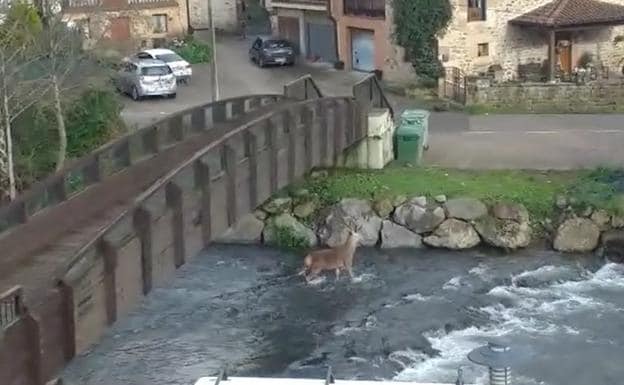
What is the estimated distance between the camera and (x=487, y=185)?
31.0m

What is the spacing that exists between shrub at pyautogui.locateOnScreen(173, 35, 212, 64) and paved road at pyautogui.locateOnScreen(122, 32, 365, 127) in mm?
558

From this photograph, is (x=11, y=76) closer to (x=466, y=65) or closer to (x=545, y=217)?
(x=545, y=217)

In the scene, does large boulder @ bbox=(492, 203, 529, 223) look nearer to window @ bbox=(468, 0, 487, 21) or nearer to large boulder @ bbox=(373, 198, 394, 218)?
large boulder @ bbox=(373, 198, 394, 218)

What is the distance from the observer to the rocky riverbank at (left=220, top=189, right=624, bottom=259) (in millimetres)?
29391

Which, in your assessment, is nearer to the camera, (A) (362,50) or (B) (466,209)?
(B) (466,209)

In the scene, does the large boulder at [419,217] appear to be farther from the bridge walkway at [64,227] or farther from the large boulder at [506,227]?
the bridge walkway at [64,227]

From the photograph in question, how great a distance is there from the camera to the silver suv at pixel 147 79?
143ft

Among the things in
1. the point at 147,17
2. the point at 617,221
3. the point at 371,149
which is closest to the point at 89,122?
the point at 371,149

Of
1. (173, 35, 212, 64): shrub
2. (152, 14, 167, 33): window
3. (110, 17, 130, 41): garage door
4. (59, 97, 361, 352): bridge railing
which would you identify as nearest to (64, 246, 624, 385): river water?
(59, 97, 361, 352): bridge railing

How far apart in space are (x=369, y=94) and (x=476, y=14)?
10.8 metres

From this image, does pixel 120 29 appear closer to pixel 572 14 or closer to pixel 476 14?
pixel 476 14

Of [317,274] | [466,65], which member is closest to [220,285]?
[317,274]

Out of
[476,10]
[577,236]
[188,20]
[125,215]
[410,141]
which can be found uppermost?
[188,20]

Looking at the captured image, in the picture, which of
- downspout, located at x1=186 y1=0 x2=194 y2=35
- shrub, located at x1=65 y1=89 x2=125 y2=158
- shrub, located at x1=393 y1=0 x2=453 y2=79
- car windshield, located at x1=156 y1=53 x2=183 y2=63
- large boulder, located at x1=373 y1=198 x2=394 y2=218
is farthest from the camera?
downspout, located at x1=186 y1=0 x2=194 y2=35
